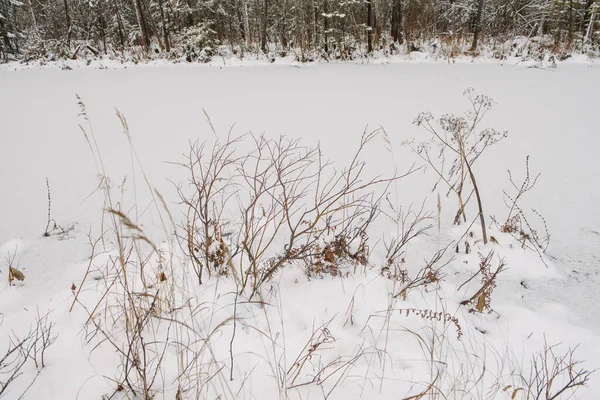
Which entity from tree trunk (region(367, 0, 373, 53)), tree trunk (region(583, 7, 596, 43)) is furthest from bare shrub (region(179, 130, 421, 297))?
tree trunk (region(583, 7, 596, 43))

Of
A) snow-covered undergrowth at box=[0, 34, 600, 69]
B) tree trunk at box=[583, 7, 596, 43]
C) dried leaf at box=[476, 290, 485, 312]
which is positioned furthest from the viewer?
tree trunk at box=[583, 7, 596, 43]

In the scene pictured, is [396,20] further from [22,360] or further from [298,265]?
[22,360]

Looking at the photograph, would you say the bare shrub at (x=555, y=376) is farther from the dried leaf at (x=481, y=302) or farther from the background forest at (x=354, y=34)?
the background forest at (x=354, y=34)

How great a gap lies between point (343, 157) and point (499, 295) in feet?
4.73

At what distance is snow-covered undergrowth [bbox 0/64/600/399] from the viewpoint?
92 cm

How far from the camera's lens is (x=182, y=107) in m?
3.80

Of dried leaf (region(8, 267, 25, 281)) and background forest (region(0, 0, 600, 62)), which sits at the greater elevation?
background forest (region(0, 0, 600, 62))

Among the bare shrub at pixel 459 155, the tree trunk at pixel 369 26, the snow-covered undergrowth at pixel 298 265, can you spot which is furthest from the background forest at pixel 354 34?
the bare shrub at pixel 459 155

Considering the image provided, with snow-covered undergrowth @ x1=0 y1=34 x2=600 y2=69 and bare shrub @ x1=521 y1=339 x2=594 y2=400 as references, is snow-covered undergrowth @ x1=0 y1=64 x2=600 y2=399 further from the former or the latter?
snow-covered undergrowth @ x1=0 y1=34 x2=600 y2=69

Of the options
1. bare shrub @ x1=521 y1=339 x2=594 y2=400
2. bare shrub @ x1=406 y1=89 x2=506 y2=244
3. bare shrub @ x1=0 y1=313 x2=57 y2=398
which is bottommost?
bare shrub @ x1=521 y1=339 x2=594 y2=400

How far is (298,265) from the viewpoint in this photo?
1438 mm

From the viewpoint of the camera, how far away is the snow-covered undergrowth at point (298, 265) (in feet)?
3.03

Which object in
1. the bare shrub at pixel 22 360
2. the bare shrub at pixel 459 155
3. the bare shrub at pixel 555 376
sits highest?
the bare shrub at pixel 459 155

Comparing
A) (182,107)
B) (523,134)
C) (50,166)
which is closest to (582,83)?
(523,134)
